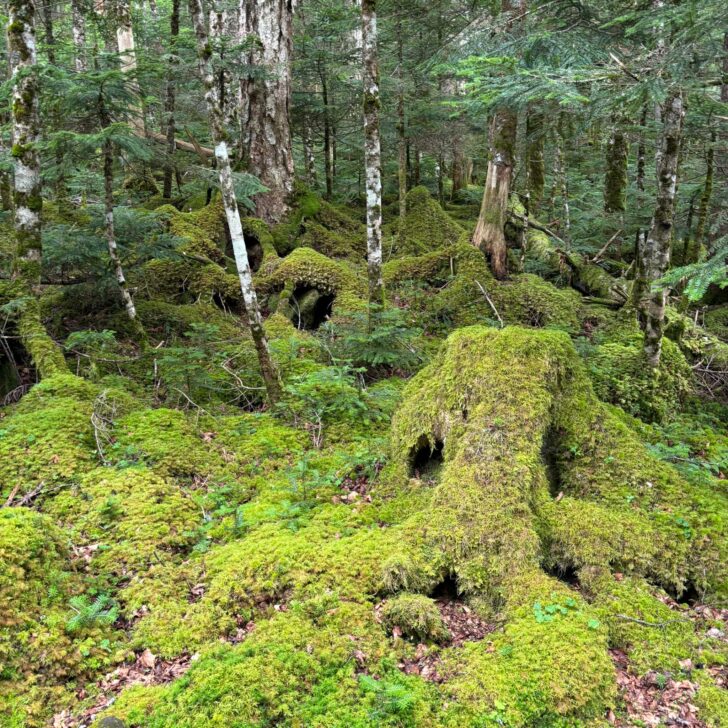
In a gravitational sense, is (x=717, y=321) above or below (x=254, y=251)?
below

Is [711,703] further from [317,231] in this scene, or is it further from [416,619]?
[317,231]

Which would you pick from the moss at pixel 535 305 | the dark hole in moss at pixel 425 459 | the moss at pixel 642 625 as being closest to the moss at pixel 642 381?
the moss at pixel 535 305

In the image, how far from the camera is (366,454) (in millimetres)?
6203

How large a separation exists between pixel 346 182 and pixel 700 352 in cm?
1466

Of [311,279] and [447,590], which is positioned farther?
[311,279]

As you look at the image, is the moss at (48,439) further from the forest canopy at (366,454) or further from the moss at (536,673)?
the moss at (536,673)

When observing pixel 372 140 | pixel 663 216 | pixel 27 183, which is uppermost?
pixel 372 140

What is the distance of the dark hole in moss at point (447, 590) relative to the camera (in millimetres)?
4250

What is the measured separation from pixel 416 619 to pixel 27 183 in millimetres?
7838

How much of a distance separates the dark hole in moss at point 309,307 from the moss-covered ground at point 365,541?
9.78 ft

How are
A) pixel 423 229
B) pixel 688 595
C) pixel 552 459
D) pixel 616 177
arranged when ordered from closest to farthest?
1. pixel 688 595
2. pixel 552 459
3. pixel 423 229
4. pixel 616 177

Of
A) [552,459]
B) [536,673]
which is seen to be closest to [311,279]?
[552,459]

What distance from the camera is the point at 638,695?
135 inches

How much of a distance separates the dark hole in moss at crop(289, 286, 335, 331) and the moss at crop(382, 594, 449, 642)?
7.73 m
